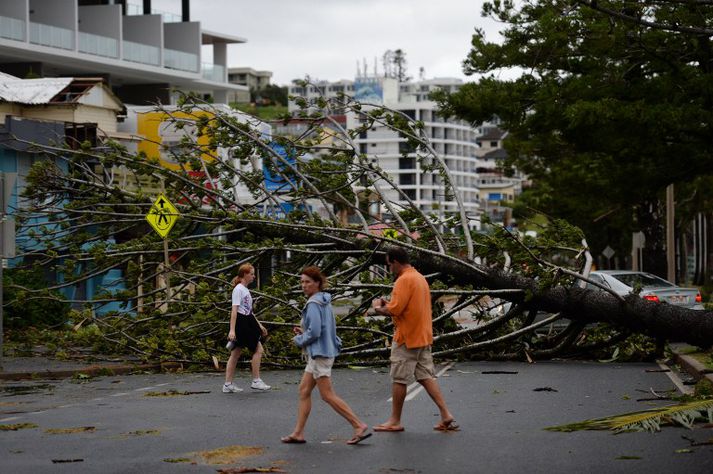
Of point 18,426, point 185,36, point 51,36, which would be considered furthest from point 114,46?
point 18,426

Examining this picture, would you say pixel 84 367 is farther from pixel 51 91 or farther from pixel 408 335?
pixel 51 91

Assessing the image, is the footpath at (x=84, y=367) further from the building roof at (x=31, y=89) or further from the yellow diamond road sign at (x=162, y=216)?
the building roof at (x=31, y=89)

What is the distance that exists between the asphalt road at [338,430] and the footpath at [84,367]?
26.1 inches

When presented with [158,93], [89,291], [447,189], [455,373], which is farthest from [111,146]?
[158,93]

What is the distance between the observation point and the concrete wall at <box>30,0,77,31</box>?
192 ft

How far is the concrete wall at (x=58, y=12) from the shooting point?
58.6 metres

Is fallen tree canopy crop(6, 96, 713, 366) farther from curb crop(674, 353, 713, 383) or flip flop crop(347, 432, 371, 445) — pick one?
flip flop crop(347, 432, 371, 445)

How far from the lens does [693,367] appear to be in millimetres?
17203

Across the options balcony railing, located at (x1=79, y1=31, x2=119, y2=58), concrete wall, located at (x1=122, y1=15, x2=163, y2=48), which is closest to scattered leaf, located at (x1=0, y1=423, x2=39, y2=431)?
balcony railing, located at (x1=79, y1=31, x2=119, y2=58)

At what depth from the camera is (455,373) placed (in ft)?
59.8

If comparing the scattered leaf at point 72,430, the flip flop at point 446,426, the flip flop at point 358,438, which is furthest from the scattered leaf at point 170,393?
the flip flop at point 358,438

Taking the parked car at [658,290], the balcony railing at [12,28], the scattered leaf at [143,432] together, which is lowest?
the scattered leaf at [143,432]

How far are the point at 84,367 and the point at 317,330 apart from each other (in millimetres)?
8991

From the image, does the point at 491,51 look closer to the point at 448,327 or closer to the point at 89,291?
the point at 448,327
